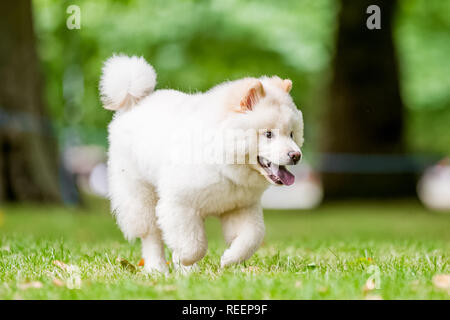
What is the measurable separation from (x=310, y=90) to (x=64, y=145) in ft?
32.8

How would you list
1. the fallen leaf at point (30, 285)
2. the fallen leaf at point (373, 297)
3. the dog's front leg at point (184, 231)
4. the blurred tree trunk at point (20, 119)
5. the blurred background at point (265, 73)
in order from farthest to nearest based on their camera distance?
the blurred background at point (265, 73)
the blurred tree trunk at point (20, 119)
the dog's front leg at point (184, 231)
the fallen leaf at point (30, 285)
the fallen leaf at point (373, 297)

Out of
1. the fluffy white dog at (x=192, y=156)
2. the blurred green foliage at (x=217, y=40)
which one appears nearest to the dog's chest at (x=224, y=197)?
the fluffy white dog at (x=192, y=156)

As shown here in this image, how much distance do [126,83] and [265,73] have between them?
40.4ft

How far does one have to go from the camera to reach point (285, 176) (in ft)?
12.6

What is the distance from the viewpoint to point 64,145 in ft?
42.0

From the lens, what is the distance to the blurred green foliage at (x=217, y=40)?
16.5 m

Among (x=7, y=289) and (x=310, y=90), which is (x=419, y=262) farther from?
(x=310, y=90)

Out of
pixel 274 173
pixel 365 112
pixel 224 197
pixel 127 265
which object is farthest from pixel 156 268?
pixel 365 112

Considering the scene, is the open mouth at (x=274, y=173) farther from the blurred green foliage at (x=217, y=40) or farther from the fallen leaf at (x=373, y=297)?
the blurred green foliage at (x=217, y=40)

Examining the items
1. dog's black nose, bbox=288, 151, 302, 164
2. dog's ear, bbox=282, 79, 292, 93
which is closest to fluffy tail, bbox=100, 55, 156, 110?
dog's ear, bbox=282, 79, 292, 93

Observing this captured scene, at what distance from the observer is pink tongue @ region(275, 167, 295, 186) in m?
3.81

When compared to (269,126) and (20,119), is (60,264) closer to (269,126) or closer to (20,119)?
(269,126)

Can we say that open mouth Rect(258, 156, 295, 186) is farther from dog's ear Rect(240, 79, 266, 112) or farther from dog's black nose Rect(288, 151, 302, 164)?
dog's ear Rect(240, 79, 266, 112)
